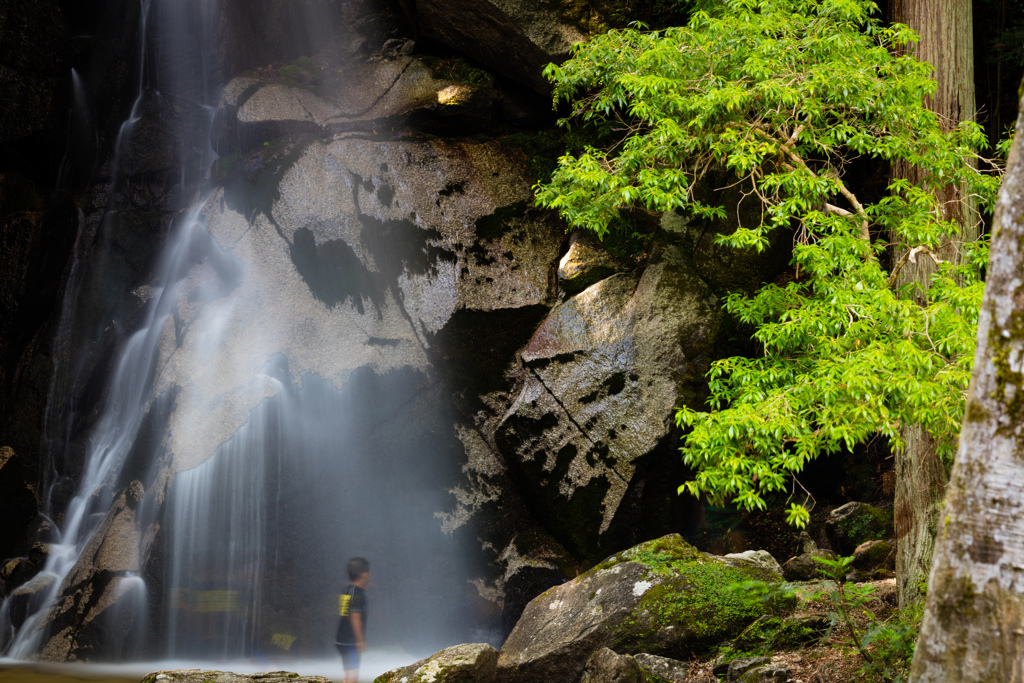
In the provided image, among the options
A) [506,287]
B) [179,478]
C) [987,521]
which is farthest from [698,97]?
[179,478]

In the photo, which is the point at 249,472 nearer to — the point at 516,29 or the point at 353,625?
the point at 353,625

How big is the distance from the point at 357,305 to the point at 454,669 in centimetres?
591

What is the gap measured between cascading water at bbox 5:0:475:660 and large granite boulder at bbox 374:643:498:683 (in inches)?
120

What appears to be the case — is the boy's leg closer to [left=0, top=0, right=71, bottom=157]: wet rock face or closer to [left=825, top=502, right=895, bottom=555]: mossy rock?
[left=825, top=502, right=895, bottom=555]: mossy rock

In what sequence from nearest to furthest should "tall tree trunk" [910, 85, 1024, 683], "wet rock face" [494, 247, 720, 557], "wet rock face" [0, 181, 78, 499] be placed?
"tall tree trunk" [910, 85, 1024, 683], "wet rock face" [494, 247, 720, 557], "wet rock face" [0, 181, 78, 499]

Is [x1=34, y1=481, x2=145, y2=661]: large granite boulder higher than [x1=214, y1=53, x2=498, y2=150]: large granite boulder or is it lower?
lower

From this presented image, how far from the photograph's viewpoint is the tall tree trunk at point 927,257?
609 centimetres

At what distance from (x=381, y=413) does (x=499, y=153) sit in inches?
173

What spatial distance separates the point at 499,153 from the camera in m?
10.3

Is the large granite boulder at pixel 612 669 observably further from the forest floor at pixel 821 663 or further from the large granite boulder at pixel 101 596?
the large granite boulder at pixel 101 596

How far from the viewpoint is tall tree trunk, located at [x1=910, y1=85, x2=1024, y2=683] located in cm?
256

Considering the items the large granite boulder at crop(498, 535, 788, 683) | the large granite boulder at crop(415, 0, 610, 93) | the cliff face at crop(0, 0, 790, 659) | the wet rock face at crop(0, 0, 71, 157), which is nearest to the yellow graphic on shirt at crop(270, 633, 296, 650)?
the cliff face at crop(0, 0, 790, 659)

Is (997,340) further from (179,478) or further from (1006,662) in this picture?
(179,478)

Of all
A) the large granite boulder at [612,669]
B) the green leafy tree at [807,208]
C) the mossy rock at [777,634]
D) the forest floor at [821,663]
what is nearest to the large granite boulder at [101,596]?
the large granite boulder at [612,669]
